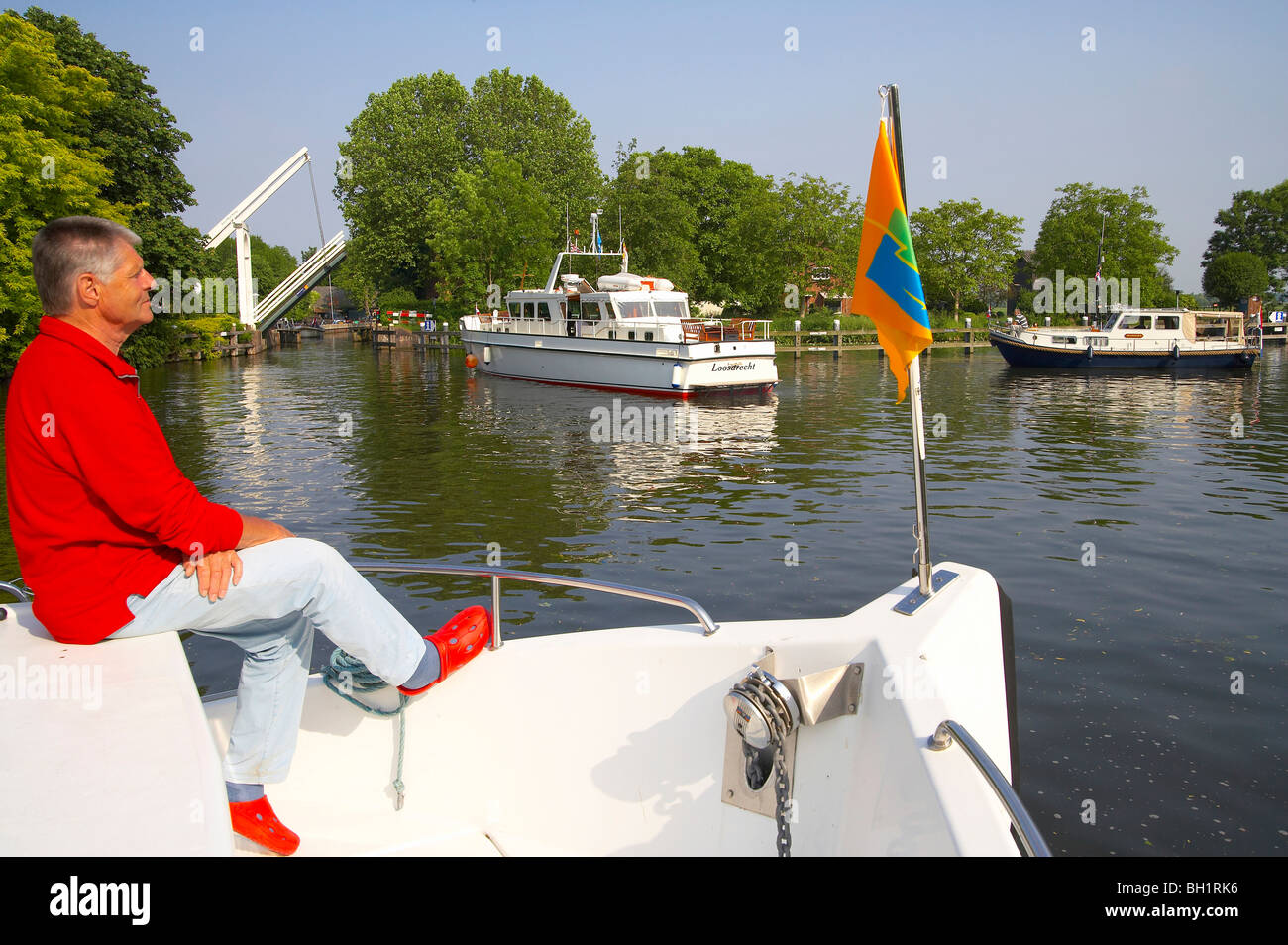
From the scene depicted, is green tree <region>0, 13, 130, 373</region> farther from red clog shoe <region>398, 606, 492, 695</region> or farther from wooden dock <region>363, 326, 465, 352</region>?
red clog shoe <region>398, 606, 492, 695</region>

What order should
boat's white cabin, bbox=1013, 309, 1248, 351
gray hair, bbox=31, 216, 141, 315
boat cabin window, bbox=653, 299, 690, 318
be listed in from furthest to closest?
1. boat's white cabin, bbox=1013, 309, 1248, 351
2. boat cabin window, bbox=653, 299, 690, 318
3. gray hair, bbox=31, 216, 141, 315

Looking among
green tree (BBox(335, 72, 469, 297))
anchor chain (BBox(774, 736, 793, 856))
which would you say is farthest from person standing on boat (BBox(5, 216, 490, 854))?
green tree (BBox(335, 72, 469, 297))

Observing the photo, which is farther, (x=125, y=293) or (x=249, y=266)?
(x=249, y=266)

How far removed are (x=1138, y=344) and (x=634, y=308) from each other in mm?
23573

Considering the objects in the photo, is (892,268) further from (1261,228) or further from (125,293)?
(1261,228)

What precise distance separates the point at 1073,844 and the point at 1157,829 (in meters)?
0.52

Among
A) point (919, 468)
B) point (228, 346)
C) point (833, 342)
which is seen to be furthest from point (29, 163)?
point (833, 342)

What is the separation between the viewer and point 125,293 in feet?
8.84

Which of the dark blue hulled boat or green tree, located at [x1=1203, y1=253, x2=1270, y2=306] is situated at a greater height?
green tree, located at [x1=1203, y1=253, x2=1270, y2=306]

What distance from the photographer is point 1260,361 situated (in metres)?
45.9

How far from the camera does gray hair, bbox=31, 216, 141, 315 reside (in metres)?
2.59

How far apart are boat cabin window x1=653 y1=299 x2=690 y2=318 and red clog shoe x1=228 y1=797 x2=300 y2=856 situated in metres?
Result: 27.2
